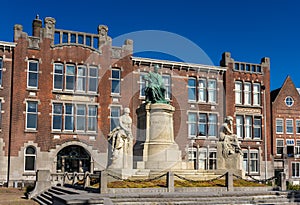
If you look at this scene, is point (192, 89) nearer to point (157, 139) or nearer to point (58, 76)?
point (58, 76)

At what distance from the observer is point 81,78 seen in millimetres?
39875

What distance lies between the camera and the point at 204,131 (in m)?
44.6

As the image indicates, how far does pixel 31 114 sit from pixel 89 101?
18.0 ft

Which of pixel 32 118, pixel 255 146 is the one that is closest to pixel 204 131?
pixel 255 146

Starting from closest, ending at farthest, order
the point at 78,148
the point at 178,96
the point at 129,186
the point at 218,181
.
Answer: the point at 129,186 < the point at 218,181 < the point at 78,148 < the point at 178,96

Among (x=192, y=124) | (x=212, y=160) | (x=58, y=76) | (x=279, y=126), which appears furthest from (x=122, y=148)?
(x=279, y=126)

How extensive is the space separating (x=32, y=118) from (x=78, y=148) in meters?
5.18

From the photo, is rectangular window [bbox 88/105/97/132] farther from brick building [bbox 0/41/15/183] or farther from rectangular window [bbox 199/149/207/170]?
rectangular window [bbox 199/149/207/170]

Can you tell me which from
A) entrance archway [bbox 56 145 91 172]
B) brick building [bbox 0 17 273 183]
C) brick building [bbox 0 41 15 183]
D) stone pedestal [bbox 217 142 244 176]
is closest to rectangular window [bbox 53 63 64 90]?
brick building [bbox 0 17 273 183]

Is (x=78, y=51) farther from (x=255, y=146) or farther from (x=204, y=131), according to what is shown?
(x=255, y=146)

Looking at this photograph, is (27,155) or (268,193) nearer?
(268,193)

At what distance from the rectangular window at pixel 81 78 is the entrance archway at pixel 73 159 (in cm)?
561

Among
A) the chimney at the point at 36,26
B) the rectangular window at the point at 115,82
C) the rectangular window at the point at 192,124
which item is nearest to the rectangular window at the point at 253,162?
the rectangular window at the point at 192,124

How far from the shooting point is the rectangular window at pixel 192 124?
44.0 m
